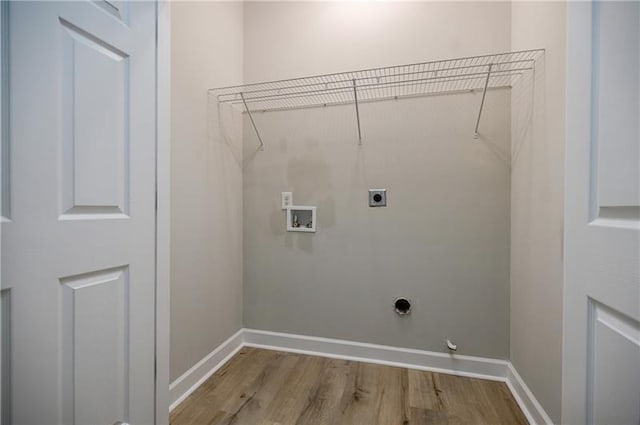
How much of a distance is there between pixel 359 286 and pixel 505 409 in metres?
0.97

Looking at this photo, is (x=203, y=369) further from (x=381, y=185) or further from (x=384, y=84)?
(x=384, y=84)

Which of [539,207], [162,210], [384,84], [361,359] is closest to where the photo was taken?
[162,210]

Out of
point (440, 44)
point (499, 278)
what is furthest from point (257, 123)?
point (499, 278)

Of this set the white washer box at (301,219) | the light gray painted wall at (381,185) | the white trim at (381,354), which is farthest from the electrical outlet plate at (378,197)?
the white trim at (381,354)

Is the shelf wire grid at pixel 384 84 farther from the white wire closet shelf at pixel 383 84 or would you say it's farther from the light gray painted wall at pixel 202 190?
the light gray painted wall at pixel 202 190

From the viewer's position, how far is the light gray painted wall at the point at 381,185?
5.42ft

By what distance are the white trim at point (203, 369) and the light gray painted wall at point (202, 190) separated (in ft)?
0.14

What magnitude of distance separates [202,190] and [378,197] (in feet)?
3.65

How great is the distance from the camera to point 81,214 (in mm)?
788

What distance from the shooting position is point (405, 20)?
1756 millimetres

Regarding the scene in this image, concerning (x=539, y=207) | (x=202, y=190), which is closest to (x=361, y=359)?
(x=539, y=207)

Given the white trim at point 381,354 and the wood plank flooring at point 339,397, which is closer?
the wood plank flooring at point 339,397

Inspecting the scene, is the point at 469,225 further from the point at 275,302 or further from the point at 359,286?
the point at 275,302

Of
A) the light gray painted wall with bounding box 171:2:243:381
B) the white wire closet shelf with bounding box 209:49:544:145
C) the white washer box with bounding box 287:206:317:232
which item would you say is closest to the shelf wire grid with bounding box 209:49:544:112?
the white wire closet shelf with bounding box 209:49:544:145
